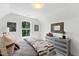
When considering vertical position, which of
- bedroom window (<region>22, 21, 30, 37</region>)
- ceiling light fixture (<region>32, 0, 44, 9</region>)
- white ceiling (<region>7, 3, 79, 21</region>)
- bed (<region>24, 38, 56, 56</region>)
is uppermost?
ceiling light fixture (<region>32, 0, 44, 9</region>)

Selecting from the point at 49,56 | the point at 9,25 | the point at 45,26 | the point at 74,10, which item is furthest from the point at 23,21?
the point at 74,10

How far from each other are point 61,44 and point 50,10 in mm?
548

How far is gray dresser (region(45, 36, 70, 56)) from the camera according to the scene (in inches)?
56.5

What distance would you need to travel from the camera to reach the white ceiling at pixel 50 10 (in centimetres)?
143

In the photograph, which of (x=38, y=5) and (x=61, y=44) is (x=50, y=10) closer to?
(x=38, y=5)

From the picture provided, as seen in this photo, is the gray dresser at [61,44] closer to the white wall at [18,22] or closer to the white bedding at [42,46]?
the white bedding at [42,46]

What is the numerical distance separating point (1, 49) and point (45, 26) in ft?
2.47

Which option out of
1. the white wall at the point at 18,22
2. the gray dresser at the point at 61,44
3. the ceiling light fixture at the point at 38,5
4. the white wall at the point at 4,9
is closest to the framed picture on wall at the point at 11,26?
the white wall at the point at 18,22

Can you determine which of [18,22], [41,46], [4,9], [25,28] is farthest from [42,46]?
[4,9]

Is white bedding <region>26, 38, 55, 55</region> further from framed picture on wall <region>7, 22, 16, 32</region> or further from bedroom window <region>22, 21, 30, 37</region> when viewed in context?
framed picture on wall <region>7, 22, 16, 32</region>

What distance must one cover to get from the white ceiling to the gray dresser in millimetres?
335

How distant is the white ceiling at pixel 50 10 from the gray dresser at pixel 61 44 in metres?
0.34

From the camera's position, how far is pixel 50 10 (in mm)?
1506

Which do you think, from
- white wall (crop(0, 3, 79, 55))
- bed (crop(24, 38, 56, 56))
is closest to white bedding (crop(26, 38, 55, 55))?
bed (crop(24, 38, 56, 56))
